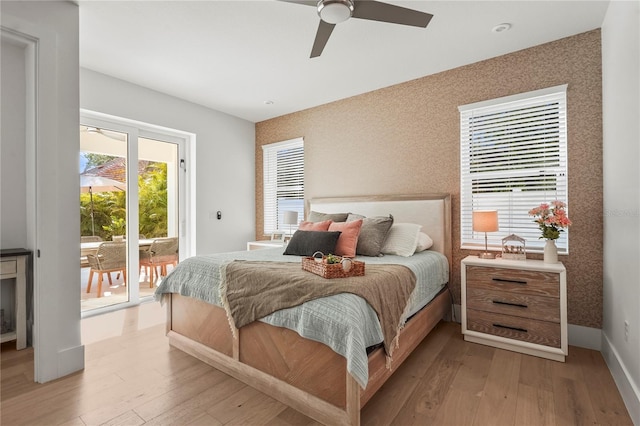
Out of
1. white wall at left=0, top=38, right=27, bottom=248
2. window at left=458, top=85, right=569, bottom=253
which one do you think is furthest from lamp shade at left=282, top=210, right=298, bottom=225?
white wall at left=0, top=38, right=27, bottom=248

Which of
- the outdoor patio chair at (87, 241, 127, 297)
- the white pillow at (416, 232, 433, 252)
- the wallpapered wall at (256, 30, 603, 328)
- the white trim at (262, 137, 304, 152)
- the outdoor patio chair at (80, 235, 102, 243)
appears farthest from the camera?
the white trim at (262, 137, 304, 152)

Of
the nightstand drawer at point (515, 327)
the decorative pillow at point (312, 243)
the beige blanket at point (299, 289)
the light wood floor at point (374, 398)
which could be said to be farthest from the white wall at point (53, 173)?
the nightstand drawer at point (515, 327)

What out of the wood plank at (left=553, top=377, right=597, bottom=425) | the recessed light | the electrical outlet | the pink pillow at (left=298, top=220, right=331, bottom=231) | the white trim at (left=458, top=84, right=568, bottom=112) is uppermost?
the recessed light

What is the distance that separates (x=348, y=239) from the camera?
2838 millimetres

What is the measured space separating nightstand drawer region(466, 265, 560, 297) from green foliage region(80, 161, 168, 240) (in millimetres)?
3732

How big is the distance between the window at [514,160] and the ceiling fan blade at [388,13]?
1586mm

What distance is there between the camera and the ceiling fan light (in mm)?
1755

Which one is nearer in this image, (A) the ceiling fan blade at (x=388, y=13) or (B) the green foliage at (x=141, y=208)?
(A) the ceiling fan blade at (x=388, y=13)

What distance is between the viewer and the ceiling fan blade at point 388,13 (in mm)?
1794

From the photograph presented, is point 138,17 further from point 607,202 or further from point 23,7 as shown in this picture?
point 607,202

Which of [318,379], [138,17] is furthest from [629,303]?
[138,17]

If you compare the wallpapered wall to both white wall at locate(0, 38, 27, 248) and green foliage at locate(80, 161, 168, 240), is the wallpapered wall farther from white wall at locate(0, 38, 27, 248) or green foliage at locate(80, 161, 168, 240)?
white wall at locate(0, 38, 27, 248)

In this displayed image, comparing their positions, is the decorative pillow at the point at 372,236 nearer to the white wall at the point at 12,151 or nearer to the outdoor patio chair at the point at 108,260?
the outdoor patio chair at the point at 108,260

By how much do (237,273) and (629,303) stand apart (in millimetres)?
2457
